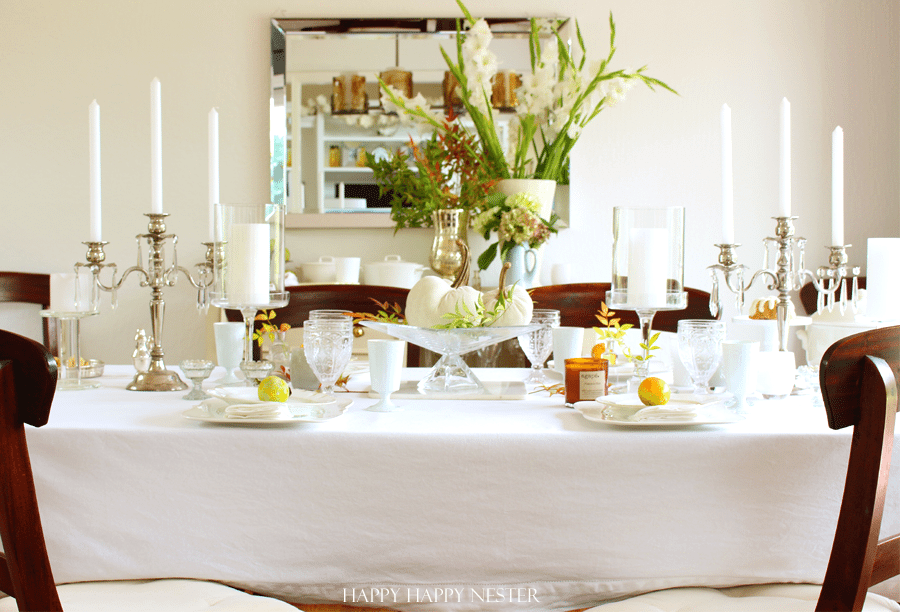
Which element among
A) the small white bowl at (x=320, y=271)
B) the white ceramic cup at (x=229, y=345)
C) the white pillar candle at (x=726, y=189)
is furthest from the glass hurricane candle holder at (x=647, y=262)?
the small white bowl at (x=320, y=271)

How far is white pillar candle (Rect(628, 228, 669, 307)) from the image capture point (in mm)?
1273

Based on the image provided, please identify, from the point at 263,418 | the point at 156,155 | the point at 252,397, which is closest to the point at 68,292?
the point at 156,155

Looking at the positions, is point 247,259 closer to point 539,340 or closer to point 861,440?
point 539,340

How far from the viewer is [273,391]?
1.07m

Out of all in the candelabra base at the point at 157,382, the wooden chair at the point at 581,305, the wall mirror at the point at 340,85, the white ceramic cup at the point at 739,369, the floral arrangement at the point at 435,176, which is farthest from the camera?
the wall mirror at the point at 340,85

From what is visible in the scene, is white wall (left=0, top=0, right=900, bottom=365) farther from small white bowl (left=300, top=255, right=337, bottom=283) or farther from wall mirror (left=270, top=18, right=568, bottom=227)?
small white bowl (left=300, top=255, right=337, bottom=283)

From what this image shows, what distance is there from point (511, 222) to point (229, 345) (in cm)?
93

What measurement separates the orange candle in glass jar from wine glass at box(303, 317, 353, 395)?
1.10 feet

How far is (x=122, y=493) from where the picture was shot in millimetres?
938

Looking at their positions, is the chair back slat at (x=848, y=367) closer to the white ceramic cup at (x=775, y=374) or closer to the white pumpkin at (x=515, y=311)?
the white ceramic cup at (x=775, y=374)

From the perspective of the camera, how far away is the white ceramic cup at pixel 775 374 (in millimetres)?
1220

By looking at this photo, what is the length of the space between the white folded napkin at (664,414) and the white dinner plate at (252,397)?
420 millimetres

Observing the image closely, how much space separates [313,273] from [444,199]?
692 millimetres

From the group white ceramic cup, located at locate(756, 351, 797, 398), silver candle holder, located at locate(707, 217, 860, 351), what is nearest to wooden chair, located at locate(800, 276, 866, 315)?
silver candle holder, located at locate(707, 217, 860, 351)
